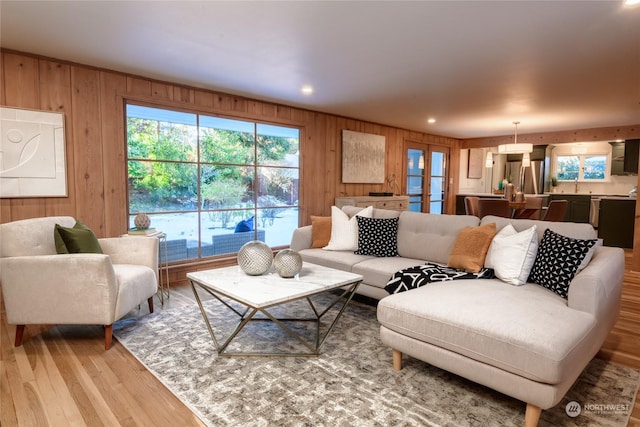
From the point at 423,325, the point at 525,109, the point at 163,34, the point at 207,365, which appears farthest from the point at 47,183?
the point at 525,109

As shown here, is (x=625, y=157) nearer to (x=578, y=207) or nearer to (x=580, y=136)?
(x=578, y=207)

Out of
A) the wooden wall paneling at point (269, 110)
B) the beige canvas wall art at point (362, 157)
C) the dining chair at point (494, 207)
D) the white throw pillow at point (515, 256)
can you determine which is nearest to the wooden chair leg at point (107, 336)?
the white throw pillow at point (515, 256)

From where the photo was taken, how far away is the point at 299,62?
10.9 ft

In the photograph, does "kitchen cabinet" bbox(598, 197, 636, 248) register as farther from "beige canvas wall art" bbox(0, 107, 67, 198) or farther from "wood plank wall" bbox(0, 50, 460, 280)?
"beige canvas wall art" bbox(0, 107, 67, 198)

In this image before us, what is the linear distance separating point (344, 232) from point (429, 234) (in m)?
0.85

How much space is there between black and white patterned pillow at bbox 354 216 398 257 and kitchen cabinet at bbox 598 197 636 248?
526 centimetres

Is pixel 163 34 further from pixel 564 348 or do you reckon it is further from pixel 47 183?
pixel 564 348

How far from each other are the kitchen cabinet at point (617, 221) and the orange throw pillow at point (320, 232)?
5.66m

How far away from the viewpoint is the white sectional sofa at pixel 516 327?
1582mm

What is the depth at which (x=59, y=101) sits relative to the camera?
3.32 m

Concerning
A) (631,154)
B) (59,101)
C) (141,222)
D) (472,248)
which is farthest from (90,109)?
(631,154)

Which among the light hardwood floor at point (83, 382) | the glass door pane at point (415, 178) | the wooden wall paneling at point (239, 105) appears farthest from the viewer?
the glass door pane at point (415, 178)

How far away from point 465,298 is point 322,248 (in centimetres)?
193

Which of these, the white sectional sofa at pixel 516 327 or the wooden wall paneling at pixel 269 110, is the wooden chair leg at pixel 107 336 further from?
the wooden wall paneling at pixel 269 110
